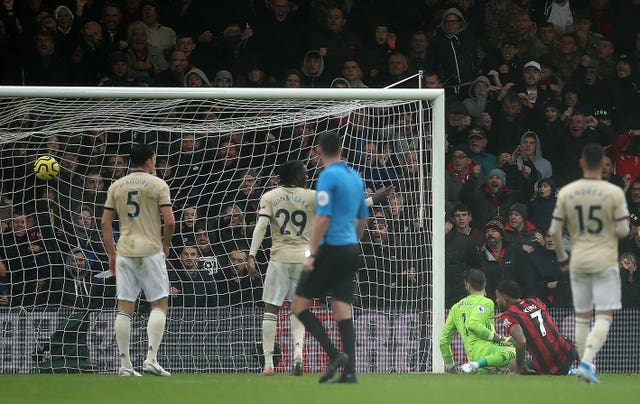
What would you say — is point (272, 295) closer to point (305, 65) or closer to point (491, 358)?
point (491, 358)

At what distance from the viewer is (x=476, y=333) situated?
44.3 feet

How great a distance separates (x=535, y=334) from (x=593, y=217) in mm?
3416

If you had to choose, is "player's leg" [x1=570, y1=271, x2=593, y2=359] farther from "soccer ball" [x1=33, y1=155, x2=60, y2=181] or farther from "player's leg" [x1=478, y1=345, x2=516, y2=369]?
"soccer ball" [x1=33, y1=155, x2=60, y2=181]

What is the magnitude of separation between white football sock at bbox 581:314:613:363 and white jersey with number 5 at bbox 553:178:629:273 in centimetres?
44

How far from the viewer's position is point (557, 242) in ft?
33.5

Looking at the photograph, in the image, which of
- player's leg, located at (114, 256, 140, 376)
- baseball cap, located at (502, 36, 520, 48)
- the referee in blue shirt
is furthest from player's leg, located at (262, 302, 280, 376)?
baseball cap, located at (502, 36, 520, 48)

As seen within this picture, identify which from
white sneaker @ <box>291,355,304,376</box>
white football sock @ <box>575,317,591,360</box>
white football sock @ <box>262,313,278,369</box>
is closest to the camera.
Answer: white football sock @ <box>575,317,591,360</box>

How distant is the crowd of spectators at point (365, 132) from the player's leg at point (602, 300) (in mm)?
4449

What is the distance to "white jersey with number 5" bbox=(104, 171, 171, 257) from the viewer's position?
11883 mm

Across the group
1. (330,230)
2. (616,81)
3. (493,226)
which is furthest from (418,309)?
(616,81)

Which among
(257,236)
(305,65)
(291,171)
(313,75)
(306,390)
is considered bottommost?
(306,390)

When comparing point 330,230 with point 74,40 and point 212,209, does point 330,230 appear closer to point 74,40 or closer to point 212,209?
point 212,209

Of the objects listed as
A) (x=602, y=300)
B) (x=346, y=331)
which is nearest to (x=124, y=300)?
(x=346, y=331)

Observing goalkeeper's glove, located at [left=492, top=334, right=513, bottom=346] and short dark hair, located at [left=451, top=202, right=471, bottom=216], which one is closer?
goalkeeper's glove, located at [left=492, top=334, right=513, bottom=346]
